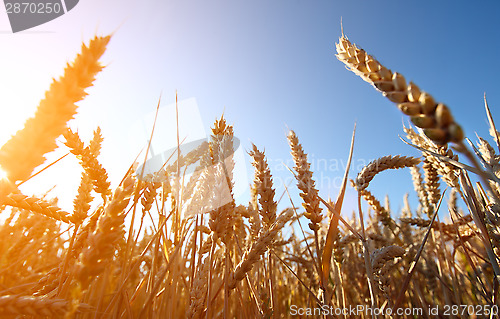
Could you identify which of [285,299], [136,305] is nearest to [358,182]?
[136,305]

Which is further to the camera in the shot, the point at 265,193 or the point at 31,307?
the point at 265,193

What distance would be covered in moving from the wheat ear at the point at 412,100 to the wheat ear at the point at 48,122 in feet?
2.81

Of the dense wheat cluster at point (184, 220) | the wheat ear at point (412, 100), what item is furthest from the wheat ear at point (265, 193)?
the wheat ear at point (412, 100)

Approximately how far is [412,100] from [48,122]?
0.96 meters

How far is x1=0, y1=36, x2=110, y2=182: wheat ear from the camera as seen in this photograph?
703mm

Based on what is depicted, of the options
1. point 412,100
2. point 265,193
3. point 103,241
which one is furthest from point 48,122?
point 265,193

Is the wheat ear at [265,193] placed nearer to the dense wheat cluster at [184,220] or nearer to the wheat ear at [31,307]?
the dense wheat cluster at [184,220]

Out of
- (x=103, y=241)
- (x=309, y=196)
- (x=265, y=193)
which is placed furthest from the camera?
(x=265, y=193)

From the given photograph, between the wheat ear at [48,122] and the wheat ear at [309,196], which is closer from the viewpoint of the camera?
the wheat ear at [48,122]

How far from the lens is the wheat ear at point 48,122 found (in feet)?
2.31

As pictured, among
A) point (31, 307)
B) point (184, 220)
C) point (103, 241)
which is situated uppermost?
point (184, 220)

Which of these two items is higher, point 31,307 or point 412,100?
point 412,100

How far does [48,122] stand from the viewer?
74 centimetres

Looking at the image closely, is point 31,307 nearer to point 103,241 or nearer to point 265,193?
point 103,241
